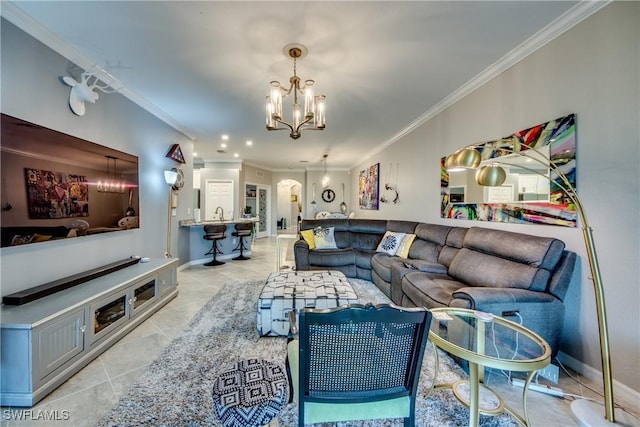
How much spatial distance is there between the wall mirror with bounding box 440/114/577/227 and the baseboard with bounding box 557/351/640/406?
1032 millimetres

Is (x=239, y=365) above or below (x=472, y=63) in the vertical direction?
below

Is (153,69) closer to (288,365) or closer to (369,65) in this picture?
(369,65)

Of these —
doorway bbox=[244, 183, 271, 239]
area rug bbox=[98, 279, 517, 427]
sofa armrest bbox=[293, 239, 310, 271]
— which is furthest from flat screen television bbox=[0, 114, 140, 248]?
doorway bbox=[244, 183, 271, 239]

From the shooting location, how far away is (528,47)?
2277 mm

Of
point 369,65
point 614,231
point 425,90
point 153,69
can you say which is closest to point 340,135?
point 425,90

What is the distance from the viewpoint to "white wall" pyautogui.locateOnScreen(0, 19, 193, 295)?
1912mm

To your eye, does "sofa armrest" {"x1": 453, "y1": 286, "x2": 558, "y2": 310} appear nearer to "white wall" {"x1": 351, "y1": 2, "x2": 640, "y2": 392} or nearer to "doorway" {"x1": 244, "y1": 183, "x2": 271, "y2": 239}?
"white wall" {"x1": 351, "y1": 2, "x2": 640, "y2": 392}

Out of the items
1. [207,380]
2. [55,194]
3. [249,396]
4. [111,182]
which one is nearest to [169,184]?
[111,182]

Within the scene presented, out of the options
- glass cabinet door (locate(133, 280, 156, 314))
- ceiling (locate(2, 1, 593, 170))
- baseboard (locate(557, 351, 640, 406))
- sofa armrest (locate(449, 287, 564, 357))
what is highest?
ceiling (locate(2, 1, 593, 170))

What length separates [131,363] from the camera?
210 cm

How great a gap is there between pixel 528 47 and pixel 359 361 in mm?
2921

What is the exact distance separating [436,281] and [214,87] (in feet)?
10.9

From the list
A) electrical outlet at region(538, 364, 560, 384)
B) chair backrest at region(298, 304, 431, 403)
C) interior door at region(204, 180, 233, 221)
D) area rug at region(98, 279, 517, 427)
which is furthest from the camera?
interior door at region(204, 180, 233, 221)

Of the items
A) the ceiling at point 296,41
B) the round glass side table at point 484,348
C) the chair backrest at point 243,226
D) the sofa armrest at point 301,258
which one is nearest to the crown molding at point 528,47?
the ceiling at point 296,41
